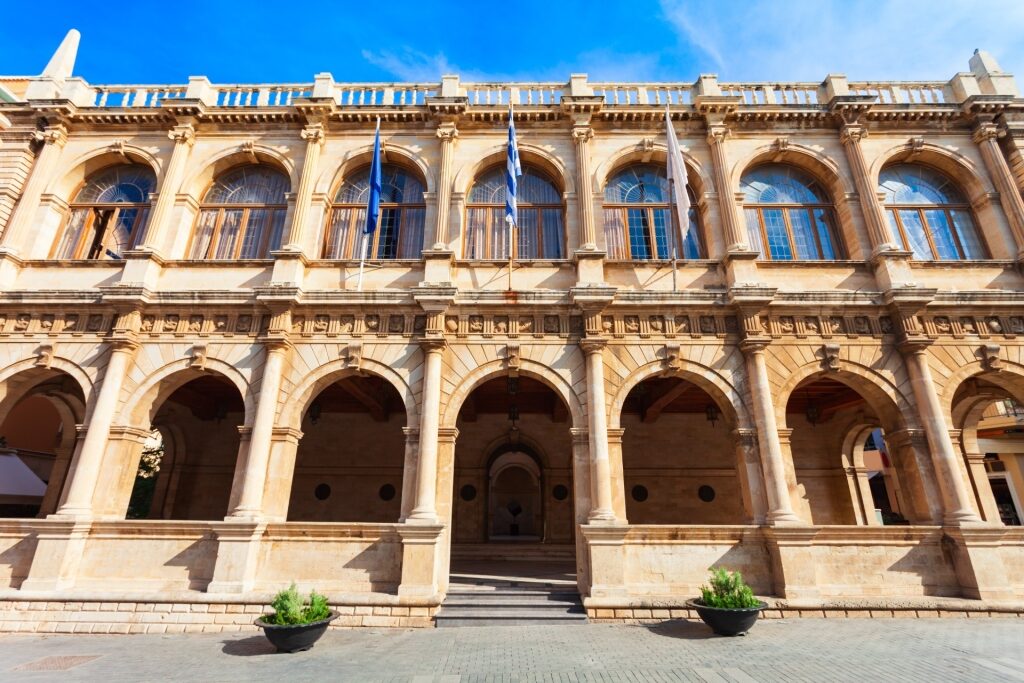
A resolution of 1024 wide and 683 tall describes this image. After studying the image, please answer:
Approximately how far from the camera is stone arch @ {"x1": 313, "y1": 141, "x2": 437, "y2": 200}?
13773 millimetres

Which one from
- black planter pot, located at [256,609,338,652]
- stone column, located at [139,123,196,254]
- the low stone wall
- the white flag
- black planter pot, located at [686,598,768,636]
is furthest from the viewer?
stone column, located at [139,123,196,254]

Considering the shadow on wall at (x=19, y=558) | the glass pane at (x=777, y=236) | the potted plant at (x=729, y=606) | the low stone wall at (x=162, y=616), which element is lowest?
the low stone wall at (x=162, y=616)

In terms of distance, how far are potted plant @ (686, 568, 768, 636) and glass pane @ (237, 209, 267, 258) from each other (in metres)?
13.4

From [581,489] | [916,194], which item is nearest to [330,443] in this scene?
[581,489]

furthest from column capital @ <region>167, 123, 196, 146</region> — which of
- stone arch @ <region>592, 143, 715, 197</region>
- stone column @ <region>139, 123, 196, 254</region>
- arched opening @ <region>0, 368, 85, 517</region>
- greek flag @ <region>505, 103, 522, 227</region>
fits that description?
stone arch @ <region>592, 143, 715, 197</region>

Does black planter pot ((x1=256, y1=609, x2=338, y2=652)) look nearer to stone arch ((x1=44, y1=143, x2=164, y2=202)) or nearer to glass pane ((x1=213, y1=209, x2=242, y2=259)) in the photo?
glass pane ((x1=213, y1=209, x2=242, y2=259))

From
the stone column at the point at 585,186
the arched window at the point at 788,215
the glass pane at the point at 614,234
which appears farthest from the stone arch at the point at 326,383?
the arched window at the point at 788,215

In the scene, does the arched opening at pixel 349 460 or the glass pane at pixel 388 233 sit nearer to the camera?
the glass pane at pixel 388 233

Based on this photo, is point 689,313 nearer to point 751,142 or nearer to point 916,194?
point 751,142

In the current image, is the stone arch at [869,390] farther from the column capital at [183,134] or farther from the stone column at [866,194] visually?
the column capital at [183,134]

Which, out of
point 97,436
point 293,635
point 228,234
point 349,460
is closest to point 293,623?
point 293,635

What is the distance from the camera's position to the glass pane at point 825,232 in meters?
13.6

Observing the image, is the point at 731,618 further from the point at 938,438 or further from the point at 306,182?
the point at 306,182

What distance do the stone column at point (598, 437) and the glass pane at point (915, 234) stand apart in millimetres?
9347
